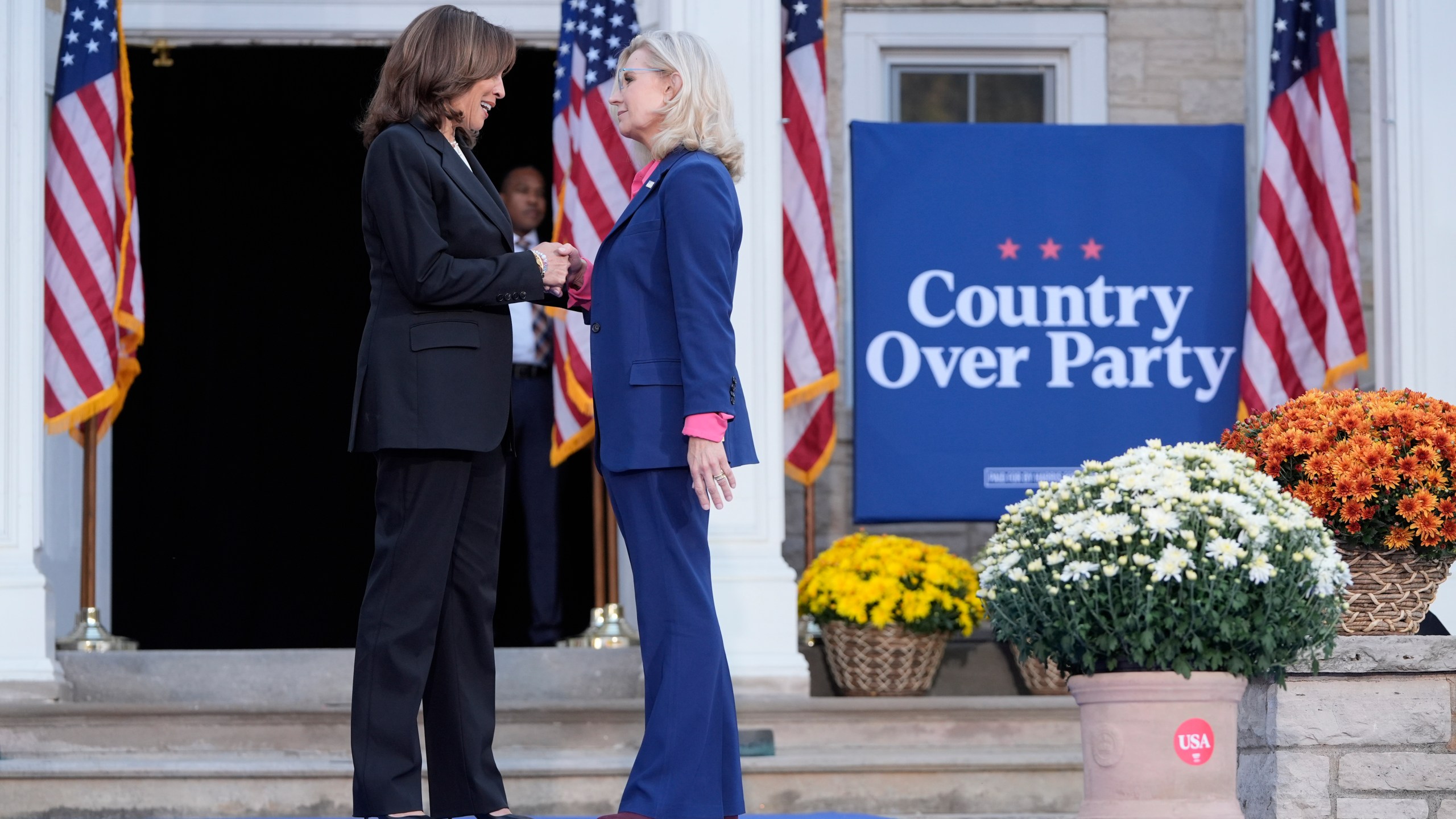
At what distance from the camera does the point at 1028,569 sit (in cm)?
359

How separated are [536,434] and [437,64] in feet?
11.2

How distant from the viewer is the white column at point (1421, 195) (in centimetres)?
645

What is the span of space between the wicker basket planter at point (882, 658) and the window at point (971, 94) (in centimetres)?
258

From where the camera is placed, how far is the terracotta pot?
3498 millimetres

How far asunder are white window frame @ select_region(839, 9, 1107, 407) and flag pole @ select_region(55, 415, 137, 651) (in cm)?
324

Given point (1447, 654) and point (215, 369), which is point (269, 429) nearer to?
point (215, 369)

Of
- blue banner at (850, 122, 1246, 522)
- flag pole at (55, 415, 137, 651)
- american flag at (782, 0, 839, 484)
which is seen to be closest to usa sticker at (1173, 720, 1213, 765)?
american flag at (782, 0, 839, 484)

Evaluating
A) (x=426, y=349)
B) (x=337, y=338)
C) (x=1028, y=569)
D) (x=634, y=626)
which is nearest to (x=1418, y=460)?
(x=1028, y=569)

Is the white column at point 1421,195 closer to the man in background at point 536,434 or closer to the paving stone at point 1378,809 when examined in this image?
the paving stone at point 1378,809

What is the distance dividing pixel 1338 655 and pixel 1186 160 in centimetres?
378

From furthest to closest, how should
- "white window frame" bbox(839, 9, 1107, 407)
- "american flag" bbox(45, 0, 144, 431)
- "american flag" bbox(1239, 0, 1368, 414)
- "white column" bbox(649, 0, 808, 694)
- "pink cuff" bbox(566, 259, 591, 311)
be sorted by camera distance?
"white window frame" bbox(839, 9, 1107, 407), "american flag" bbox(1239, 0, 1368, 414), "american flag" bbox(45, 0, 144, 431), "white column" bbox(649, 0, 808, 694), "pink cuff" bbox(566, 259, 591, 311)

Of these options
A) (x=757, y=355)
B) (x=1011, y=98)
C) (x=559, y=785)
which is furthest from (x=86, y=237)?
(x=1011, y=98)

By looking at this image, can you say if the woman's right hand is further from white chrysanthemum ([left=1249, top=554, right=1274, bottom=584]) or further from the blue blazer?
white chrysanthemum ([left=1249, top=554, right=1274, bottom=584])

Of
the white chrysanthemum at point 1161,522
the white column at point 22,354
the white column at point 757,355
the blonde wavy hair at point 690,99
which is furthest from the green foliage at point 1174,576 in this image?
the white column at point 22,354
